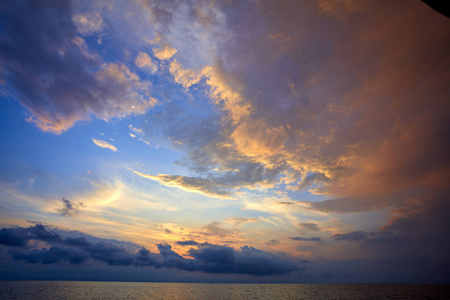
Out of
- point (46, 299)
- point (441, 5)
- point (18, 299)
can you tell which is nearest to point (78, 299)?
point (46, 299)

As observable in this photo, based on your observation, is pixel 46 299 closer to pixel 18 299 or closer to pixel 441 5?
pixel 18 299

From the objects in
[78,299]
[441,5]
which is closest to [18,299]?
[78,299]

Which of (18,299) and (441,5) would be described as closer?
(441,5)

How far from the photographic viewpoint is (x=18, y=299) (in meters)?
83.2

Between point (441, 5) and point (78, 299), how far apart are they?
122008 millimetres

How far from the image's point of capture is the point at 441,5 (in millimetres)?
9961

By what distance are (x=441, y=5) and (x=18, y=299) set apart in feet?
442

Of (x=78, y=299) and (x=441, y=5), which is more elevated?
(x=441, y=5)

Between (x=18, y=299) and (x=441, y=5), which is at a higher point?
(x=441, y=5)

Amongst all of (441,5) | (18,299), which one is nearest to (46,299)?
(18,299)

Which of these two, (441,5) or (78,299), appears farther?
(78,299)

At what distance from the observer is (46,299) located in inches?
3302

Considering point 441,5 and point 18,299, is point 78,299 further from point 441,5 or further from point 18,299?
point 441,5

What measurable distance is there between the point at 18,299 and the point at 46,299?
10.6 meters
